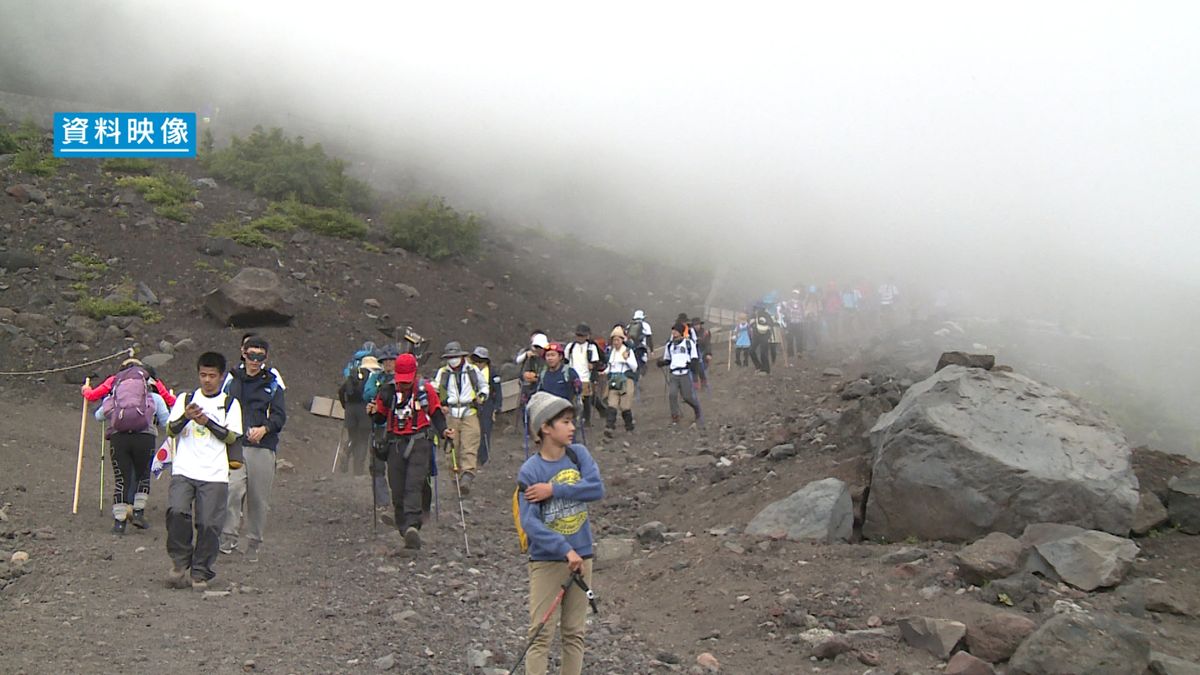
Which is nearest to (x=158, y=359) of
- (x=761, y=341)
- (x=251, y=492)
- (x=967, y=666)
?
(x=251, y=492)

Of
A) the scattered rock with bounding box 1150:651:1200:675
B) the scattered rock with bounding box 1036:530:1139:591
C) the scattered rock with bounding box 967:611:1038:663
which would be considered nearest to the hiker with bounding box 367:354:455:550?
the scattered rock with bounding box 967:611:1038:663

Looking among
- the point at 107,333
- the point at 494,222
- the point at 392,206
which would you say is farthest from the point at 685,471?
the point at 494,222

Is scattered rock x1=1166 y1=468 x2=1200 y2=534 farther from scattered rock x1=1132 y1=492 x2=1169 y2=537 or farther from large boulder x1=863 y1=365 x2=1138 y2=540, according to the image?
large boulder x1=863 y1=365 x2=1138 y2=540

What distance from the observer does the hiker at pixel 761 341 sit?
84.3 ft

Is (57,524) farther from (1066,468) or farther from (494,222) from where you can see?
(494,222)

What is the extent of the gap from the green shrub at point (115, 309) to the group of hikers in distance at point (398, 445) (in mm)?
8076

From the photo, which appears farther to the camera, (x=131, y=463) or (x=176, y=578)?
(x=131, y=463)

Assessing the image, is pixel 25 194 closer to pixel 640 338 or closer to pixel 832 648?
pixel 640 338

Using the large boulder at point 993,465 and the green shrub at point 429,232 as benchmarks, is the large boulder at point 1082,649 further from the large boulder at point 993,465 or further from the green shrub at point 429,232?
the green shrub at point 429,232

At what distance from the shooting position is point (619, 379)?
19.1 m

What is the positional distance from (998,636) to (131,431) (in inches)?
335

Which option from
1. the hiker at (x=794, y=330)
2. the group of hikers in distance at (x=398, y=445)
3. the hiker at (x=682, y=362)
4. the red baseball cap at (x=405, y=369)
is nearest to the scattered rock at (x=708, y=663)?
the group of hikers in distance at (x=398, y=445)

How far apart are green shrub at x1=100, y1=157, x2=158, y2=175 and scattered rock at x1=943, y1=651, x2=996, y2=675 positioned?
29.1 metres

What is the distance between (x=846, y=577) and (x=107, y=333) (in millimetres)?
18534
